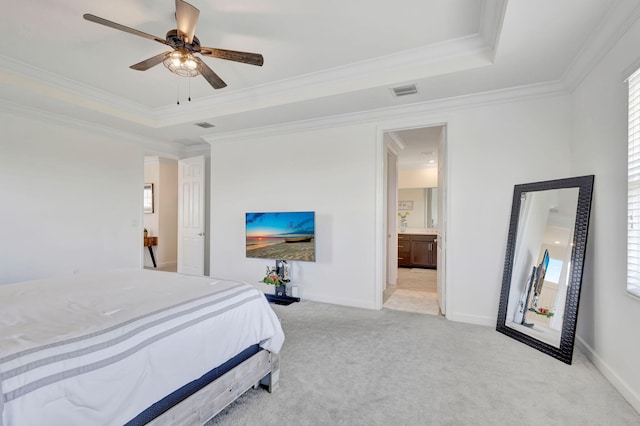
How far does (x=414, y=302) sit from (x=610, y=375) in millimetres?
2280

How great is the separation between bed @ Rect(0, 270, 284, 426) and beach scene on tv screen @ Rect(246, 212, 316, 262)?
2.05 meters

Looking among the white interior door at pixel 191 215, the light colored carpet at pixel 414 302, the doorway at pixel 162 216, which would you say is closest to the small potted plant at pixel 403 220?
the light colored carpet at pixel 414 302

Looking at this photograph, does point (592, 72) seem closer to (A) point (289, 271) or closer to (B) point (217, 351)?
(B) point (217, 351)

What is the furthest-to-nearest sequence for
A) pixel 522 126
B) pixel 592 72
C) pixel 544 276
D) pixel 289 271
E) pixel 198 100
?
pixel 289 271 < pixel 198 100 < pixel 522 126 < pixel 544 276 < pixel 592 72

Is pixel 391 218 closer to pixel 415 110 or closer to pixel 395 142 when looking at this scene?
pixel 395 142

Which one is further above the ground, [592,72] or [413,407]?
[592,72]

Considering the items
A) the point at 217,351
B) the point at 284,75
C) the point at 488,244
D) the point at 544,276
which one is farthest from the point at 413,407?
the point at 284,75

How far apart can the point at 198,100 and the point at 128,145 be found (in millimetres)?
1780

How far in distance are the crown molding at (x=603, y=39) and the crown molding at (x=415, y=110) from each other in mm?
227

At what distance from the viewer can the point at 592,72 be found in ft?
8.79

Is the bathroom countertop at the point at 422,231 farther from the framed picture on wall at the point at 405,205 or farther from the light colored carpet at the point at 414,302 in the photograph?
the light colored carpet at the point at 414,302

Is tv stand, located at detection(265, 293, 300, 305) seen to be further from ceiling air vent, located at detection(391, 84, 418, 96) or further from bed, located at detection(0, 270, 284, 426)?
ceiling air vent, located at detection(391, 84, 418, 96)

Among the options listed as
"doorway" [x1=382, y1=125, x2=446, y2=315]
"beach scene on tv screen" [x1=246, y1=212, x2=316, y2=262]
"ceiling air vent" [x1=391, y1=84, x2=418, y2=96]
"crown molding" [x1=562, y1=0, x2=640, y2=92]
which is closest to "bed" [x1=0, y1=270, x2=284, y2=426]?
"beach scene on tv screen" [x1=246, y1=212, x2=316, y2=262]

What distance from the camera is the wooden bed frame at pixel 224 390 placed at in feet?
4.88
